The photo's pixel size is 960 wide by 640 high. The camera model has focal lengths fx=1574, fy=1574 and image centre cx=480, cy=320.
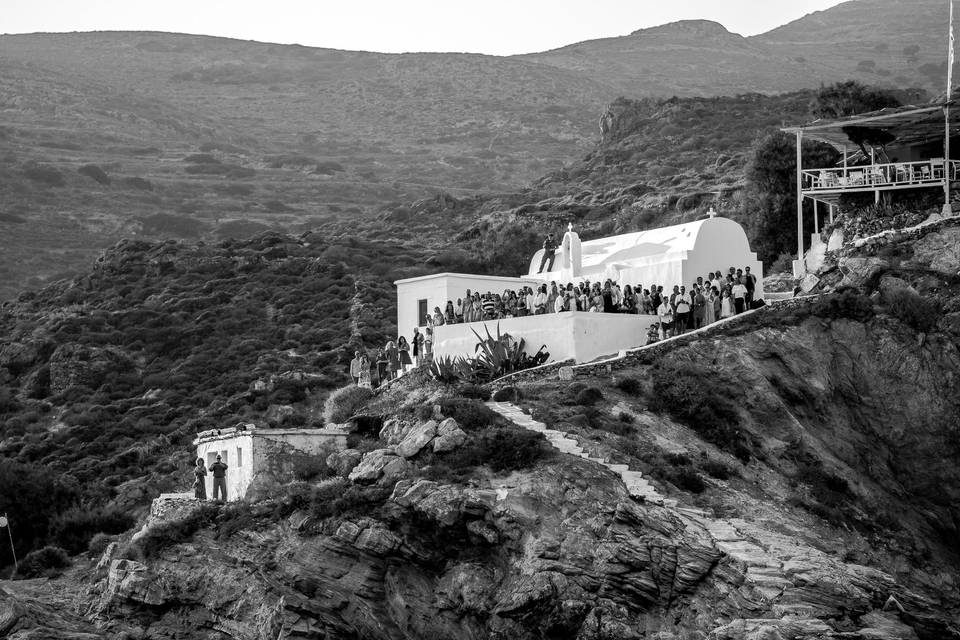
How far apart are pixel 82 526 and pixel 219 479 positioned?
13.4 m

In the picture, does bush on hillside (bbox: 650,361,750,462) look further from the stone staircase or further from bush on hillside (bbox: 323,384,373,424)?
bush on hillside (bbox: 323,384,373,424)

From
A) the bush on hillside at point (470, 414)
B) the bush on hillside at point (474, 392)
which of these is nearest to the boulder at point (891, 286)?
the bush on hillside at point (474, 392)

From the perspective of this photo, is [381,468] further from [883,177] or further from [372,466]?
[883,177]

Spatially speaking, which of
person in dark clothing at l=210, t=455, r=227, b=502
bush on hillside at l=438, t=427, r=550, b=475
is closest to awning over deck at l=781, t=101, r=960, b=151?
bush on hillside at l=438, t=427, r=550, b=475

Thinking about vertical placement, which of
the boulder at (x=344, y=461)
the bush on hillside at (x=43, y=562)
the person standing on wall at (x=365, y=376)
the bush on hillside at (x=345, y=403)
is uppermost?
the person standing on wall at (x=365, y=376)

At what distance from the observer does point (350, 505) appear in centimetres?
3819

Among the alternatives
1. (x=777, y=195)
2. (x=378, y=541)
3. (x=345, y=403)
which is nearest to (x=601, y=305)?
(x=345, y=403)

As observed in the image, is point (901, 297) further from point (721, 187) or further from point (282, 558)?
point (721, 187)

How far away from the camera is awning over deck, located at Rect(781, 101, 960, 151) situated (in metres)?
53.8

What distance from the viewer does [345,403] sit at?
4906 cm

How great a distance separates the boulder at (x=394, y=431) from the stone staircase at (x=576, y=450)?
95.0 inches

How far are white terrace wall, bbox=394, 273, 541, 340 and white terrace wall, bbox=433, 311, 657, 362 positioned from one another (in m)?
2.90

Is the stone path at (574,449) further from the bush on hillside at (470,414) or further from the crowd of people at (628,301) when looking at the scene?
the crowd of people at (628,301)

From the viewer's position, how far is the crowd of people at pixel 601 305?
154 feet
